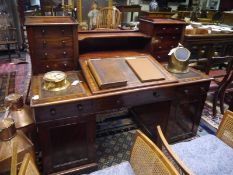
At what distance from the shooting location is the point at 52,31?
64.6 inches

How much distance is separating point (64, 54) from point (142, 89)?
717 millimetres

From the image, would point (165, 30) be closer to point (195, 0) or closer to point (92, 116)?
point (92, 116)

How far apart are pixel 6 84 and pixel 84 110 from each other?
7.89 ft

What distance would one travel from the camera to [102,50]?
7.04ft

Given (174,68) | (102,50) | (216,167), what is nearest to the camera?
(216,167)

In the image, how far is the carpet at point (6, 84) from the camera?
3055 mm

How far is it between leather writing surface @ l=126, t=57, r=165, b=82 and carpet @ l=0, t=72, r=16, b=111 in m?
1.92

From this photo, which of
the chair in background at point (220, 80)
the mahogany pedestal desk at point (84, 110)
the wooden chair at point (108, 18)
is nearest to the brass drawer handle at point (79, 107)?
the mahogany pedestal desk at point (84, 110)

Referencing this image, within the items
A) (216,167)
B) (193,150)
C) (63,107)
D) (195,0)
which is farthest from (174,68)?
(195,0)

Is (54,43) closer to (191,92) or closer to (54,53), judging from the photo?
(54,53)

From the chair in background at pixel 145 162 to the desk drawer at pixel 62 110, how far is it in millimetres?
468

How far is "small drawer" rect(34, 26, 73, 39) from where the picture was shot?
1602 millimetres

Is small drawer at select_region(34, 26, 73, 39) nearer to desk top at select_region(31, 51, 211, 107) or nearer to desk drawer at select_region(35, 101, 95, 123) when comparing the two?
desk top at select_region(31, 51, 211, 107)

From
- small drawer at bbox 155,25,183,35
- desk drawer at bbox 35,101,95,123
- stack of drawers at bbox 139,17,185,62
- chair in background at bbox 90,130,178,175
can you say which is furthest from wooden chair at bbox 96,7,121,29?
chair in background at bbox 90,130,178,175
